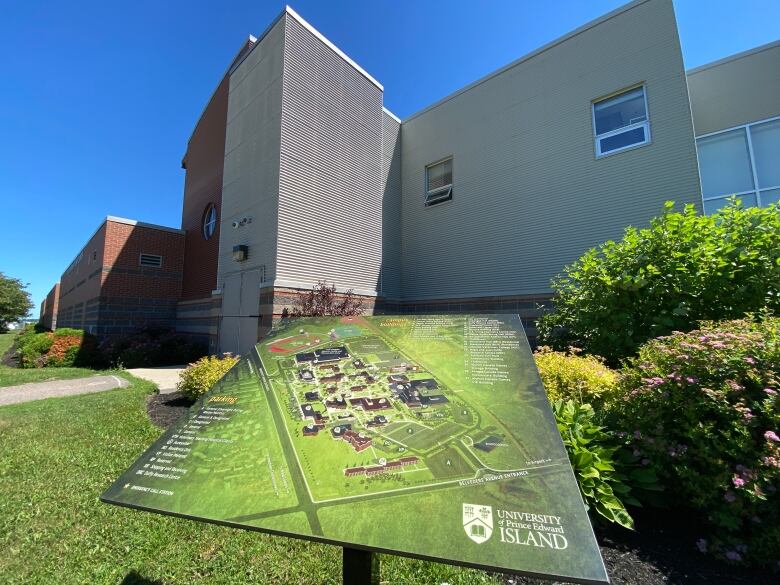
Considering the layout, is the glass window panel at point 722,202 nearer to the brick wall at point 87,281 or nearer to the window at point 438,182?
the window at point 438,182

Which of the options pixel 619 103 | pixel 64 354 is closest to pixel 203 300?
pixel 64 354

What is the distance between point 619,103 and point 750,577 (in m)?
11.4

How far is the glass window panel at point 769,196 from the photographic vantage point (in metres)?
9.09

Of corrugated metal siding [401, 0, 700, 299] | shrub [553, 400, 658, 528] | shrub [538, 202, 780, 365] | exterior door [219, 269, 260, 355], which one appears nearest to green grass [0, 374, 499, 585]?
shrub [553, 400, 658, 528]

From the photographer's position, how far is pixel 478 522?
1.31 meters

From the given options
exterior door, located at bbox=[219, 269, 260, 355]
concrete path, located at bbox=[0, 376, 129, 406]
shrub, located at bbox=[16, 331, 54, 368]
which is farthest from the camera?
shrub, located at bbox=[16, 331, 54, 368]

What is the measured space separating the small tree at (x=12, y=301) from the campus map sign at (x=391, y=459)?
2425 inches

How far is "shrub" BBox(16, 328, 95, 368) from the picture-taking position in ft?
39.2

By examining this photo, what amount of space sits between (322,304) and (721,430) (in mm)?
8407

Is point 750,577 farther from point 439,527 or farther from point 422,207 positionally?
point 422,207

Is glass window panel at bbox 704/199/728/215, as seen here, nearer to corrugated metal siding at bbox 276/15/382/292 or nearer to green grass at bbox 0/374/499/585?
corrugated metal siding at bbox 276/15/382/292

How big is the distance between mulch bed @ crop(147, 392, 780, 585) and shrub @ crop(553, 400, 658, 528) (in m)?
0.17

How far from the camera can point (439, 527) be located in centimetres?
131

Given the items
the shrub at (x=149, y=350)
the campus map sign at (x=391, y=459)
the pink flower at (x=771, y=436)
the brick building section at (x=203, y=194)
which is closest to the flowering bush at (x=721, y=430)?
the pink flower at (x=771, y=436)
